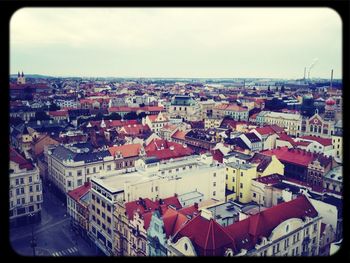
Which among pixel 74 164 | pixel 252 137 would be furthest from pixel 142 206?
pixel 252 137

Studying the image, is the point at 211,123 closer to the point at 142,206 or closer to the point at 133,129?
the point at 133,129

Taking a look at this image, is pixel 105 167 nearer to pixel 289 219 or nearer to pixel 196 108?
pixel 289 219

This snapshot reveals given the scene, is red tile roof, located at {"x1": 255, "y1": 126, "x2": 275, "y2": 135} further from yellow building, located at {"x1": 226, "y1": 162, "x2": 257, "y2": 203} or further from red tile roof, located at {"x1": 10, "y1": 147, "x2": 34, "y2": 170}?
red tile roof, located at {"x1": 10, "y1": 147, "x2": 34, "y2": 170}

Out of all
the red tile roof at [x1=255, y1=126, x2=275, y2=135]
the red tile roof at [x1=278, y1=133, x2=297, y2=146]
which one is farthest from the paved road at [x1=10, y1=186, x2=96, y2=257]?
the red tile roof at [x1=255, y1=126, x2=275, y2=135]

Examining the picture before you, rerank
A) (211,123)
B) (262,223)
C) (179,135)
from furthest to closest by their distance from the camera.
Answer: (211,123), (179,135), (262,223)

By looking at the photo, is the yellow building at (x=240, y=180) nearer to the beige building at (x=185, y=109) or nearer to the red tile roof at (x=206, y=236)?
the red tile roof at (x=206, y=236)

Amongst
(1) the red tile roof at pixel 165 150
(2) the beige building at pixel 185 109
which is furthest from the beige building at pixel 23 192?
(2) the beige building at pixel 185 109
